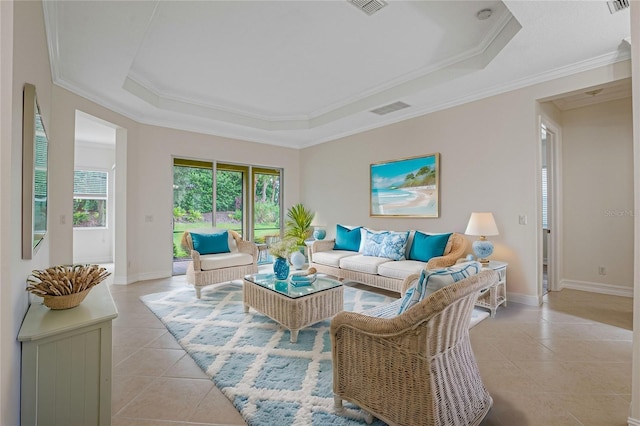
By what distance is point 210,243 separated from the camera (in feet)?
14.4

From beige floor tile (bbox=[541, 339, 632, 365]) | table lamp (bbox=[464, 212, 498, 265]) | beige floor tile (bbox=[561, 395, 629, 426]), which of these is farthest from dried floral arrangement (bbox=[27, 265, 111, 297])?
table lamp (bbox=[464, 212, 498, 265])

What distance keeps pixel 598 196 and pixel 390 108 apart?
→ 3072mm

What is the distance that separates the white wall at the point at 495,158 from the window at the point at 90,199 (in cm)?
633

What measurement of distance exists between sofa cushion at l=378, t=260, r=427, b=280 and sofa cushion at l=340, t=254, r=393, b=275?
0.11 metres

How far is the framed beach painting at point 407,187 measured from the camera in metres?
4.45

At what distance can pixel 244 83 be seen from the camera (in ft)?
13.8

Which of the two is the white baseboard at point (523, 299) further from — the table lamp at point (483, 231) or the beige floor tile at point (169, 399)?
the beige floor tile at point (169, 399)

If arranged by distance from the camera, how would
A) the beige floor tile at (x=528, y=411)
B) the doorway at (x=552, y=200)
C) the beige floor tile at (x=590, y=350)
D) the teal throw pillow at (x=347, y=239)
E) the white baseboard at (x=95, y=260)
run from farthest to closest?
the white baseboard at (x=95, y=260)
the teal throw pillow at (x=347, y=239)
the doorway at (x=552, y=200)
the beige floor tile at (x=590, y=350)
the beige floor tile at (x=528, y=411)

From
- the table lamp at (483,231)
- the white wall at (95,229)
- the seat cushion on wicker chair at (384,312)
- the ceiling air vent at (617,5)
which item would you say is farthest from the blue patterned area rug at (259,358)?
the white wall at (95,229)

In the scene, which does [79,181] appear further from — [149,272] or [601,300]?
[601,300]

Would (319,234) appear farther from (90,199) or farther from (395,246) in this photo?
(90,199)

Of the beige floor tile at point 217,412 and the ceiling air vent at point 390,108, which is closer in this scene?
the beige floor tile at point 217,412

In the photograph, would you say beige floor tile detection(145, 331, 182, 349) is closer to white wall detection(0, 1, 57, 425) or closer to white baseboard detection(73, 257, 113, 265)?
white wall detection(0, 1, 57, 425)

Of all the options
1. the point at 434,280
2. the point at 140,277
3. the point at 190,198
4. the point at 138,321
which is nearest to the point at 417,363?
the point at 434,280
